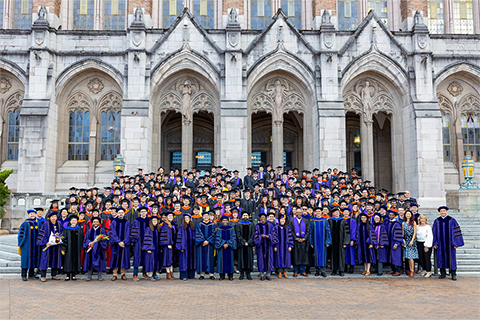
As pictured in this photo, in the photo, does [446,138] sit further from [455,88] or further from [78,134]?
[78,134]

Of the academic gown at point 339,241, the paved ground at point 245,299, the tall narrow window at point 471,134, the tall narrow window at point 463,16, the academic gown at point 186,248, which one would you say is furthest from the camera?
the tall narrow window at point 463,16

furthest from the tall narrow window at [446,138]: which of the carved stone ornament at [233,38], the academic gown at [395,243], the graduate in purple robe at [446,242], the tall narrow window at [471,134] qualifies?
the academic gown at [395,243]

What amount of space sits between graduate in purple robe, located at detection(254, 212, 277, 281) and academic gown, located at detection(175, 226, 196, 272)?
1554 mm

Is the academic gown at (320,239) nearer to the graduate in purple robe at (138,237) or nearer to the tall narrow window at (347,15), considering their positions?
the graduate in purple robe at (138,237)

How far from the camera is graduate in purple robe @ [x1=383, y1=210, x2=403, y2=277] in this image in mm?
10367

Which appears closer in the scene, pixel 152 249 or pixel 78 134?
pixel 152 249

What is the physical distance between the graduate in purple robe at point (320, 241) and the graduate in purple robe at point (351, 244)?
0.51 meters

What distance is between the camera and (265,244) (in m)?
10.0

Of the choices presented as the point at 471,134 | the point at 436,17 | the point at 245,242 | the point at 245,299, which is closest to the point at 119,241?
the point at 245,242

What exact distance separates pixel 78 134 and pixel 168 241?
11768 mm

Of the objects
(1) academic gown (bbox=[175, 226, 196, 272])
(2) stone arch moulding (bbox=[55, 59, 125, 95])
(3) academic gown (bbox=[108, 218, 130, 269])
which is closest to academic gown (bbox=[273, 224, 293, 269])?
(1) academic gown (bbox=[175, 226, 196, 272])

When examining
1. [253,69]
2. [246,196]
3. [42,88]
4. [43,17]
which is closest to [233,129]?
[253,69]

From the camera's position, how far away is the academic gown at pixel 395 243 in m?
10.4

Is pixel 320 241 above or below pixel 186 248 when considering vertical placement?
above
